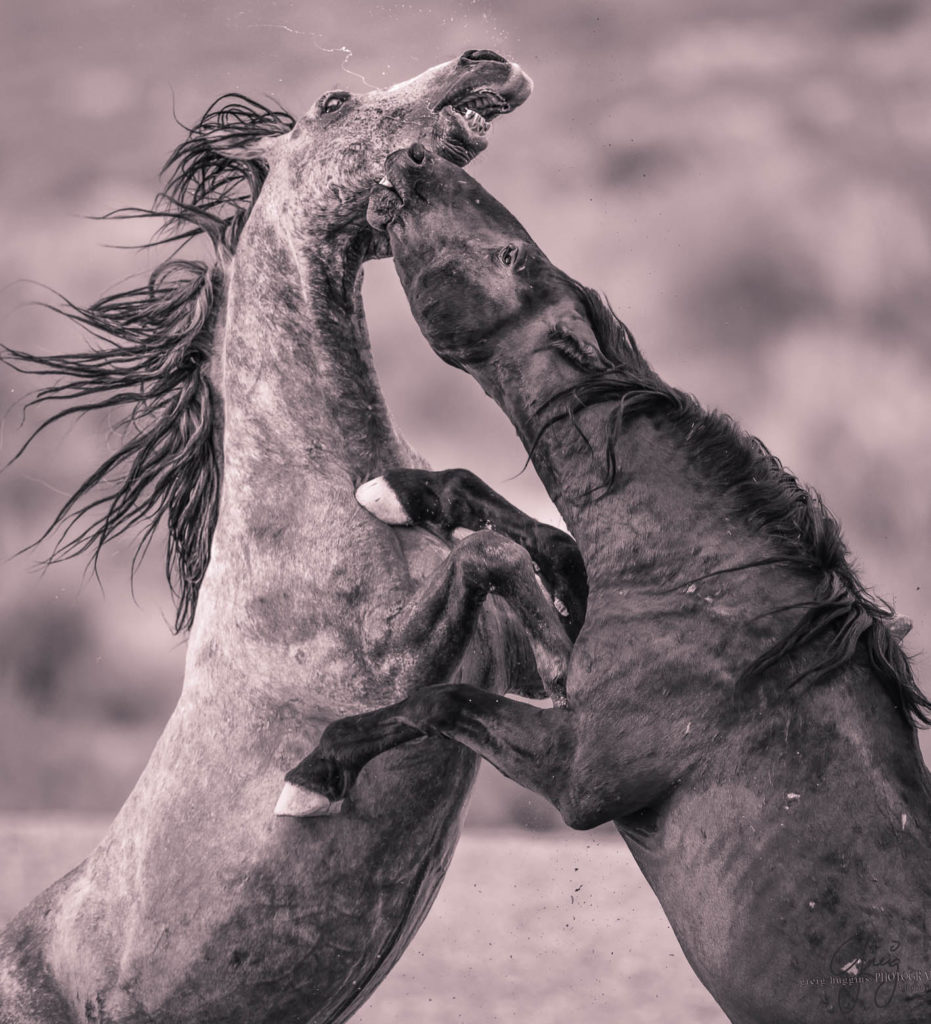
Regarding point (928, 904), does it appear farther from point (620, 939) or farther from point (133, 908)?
point (620, 939)

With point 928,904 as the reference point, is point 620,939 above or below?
above

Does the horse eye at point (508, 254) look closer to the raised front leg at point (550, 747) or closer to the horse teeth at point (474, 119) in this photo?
the horse teeth at point (474, 119)

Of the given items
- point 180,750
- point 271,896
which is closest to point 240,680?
point 180,750

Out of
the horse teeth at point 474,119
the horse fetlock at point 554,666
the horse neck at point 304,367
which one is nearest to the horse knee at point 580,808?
the horse fetlock at point 554,666

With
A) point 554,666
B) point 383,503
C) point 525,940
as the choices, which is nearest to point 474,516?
point 383,503

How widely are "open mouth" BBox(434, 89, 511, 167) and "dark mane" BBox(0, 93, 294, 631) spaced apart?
51 centimetres

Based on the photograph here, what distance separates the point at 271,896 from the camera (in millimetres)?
2754

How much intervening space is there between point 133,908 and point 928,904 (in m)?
1.56

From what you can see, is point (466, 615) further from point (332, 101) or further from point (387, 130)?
point (332, 101)

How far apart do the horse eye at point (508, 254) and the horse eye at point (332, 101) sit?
630 mm

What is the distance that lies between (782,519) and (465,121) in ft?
3.39

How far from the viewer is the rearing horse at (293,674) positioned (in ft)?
8.97

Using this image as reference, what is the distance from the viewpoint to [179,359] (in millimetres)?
3152

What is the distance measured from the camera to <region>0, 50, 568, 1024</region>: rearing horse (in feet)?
8.97
